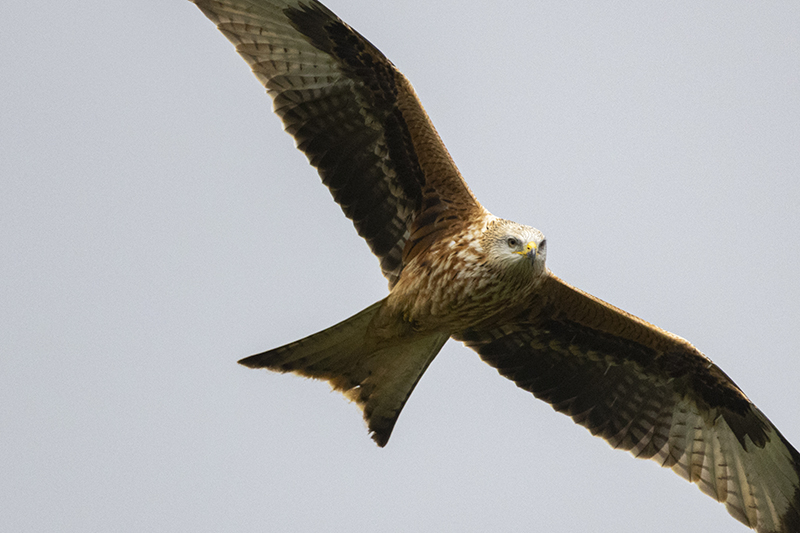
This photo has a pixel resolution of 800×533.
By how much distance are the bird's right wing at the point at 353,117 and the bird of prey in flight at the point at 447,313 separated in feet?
0.04

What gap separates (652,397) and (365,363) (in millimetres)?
2807

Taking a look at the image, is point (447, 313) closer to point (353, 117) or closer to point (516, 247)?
point (516, 247)

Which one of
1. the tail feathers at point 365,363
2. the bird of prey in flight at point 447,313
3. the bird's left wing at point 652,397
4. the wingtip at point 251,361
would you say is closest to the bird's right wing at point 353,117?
the bird of prey in flight at point 447,313

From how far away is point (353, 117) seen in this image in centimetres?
954

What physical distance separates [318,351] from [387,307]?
70 cm

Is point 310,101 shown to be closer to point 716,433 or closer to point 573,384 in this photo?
point 573,384

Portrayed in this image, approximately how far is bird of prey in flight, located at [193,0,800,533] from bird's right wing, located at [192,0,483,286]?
0.01 metres

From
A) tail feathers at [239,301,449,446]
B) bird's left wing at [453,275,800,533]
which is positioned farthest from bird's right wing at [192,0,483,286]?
bird's left wing at [453,275,800,533]

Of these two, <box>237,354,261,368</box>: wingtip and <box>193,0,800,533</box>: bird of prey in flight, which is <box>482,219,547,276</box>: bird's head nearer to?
<box>193,0,800,533</box>: bird of prey in flight

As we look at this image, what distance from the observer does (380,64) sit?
9.31 metres

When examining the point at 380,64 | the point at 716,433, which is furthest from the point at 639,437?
the point at 380,64

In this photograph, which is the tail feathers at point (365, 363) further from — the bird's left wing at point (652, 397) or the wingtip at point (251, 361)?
the bird's left wing at point (652, 397)

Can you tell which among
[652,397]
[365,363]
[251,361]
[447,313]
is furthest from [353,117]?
[652,397]

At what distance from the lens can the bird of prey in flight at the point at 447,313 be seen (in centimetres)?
913
